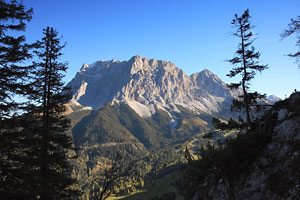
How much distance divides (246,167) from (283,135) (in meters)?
3.71

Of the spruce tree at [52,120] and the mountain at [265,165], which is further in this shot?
the spruce tree at [52,120]

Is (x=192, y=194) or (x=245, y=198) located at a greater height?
(x=245, y=198)

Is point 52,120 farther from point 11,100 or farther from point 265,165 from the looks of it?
point 265,165

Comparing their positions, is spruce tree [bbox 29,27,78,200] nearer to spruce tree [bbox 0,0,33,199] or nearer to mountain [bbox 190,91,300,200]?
spruce tree [bbox 0,0,33,199]

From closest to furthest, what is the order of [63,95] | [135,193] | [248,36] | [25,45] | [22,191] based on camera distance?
[22,191]
[25,45]
[63,95]
[248,36]
[135,193]

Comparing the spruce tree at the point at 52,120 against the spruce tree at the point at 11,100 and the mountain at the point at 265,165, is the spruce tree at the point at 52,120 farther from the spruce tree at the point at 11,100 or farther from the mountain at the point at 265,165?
the mountain at the point at 265,165

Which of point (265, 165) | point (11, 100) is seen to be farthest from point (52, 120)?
point (265, 165)

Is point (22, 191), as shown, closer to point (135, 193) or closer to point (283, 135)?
point (283, 135)

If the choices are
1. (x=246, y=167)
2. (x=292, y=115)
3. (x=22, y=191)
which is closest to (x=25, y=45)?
(x=22, y=191)

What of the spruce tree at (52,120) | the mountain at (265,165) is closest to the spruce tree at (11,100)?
the spruce tree at (52,120)

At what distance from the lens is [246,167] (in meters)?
14.3

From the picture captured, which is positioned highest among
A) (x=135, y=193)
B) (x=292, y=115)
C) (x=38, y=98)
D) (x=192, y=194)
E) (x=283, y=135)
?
(x=38, y=98)

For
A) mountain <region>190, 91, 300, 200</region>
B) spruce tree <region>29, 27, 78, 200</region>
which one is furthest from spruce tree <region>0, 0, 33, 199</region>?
mountain <region>190, 91, 300, 200</region>

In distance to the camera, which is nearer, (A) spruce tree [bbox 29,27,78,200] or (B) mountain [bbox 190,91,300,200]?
(B) mountain [bbox 190,91,300,200]
